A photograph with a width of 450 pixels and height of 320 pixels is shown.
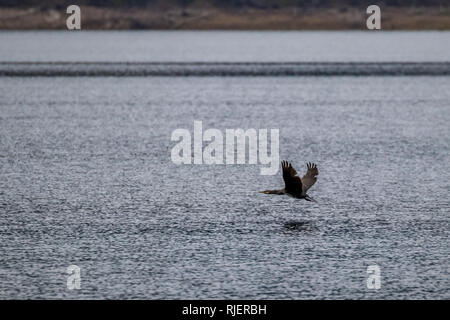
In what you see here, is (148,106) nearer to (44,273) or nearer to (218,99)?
(218,99)

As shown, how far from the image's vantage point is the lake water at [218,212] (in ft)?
31.5

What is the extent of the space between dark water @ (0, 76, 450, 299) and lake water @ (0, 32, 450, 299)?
1.0 inches

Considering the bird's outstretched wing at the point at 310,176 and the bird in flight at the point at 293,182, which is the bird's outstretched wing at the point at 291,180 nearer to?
the bird in flight at the point at 293,182

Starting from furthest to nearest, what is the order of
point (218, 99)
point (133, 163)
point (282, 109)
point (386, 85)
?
point (386, 85) < point (218, 99) < point (282, 109) < point (133, 163)

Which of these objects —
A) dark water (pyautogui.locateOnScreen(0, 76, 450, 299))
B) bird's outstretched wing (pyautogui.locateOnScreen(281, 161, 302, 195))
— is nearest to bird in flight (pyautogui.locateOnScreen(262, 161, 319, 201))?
bird's outstretched wing (pyautogui.locateOnScreen(281, 161, 302, 195))

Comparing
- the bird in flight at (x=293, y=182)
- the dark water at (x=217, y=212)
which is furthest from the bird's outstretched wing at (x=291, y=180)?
the dark water at (x=217, y=212)

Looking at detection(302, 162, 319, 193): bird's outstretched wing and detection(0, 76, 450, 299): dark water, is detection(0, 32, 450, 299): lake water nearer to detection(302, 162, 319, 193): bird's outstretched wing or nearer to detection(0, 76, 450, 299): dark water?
detection(0, 76, 450, 299): dark water

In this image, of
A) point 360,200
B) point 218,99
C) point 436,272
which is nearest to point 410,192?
point 360,200

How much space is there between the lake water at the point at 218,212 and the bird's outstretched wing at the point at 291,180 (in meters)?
0.40

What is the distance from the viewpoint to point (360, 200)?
45.4 feet

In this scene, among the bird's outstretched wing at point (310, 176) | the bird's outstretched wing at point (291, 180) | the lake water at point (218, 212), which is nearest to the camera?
the lake water at point (218, 212)

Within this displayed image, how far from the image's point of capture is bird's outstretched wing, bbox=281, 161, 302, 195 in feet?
38.5
